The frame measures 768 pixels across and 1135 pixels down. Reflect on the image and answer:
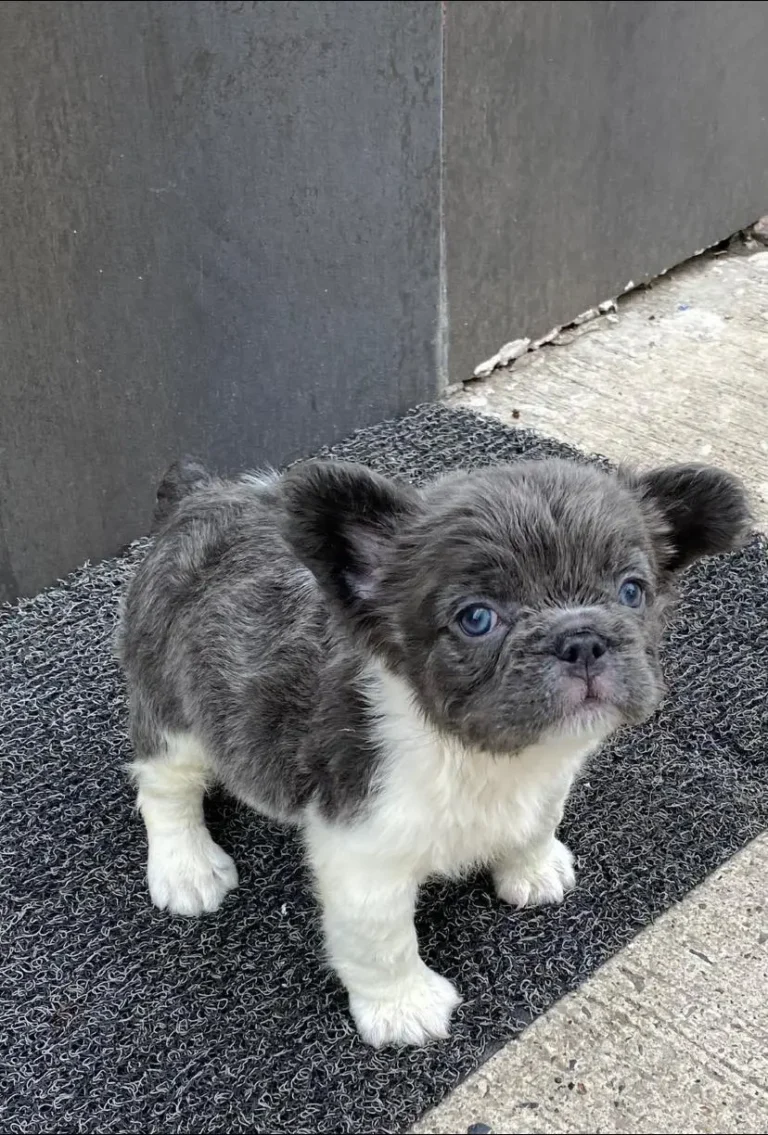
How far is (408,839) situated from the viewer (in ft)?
7.94

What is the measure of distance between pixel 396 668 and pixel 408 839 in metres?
0.39

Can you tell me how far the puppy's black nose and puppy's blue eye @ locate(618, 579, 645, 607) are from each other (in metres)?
0.17

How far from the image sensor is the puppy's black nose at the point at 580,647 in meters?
2.04

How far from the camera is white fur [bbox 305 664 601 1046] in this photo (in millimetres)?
2385

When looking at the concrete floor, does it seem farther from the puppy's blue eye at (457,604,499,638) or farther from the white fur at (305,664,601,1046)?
the puppy's blue eye at (457,604,499,638)

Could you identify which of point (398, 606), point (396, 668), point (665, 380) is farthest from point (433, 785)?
point (665, 380)

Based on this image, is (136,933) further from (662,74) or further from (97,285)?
(662,74)

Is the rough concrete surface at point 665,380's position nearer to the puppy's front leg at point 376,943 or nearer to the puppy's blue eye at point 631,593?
the puppy's blue eye at point 631,593

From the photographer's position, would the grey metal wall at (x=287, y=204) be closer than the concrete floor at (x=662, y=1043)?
No

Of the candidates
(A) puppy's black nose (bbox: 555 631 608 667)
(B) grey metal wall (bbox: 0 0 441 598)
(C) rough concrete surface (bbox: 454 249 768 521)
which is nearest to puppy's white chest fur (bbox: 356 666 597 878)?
(A) puppy's black nose (bbox: 555 631 608 667)

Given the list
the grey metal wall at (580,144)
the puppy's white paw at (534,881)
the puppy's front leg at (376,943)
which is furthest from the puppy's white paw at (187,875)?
the grey metal wall at (580,144)

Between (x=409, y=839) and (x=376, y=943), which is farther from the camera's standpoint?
(x=376, y=943)

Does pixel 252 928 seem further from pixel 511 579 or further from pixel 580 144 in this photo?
pixel 580 144

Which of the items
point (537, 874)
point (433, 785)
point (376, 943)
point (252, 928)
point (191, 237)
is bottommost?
point (252, 928)
